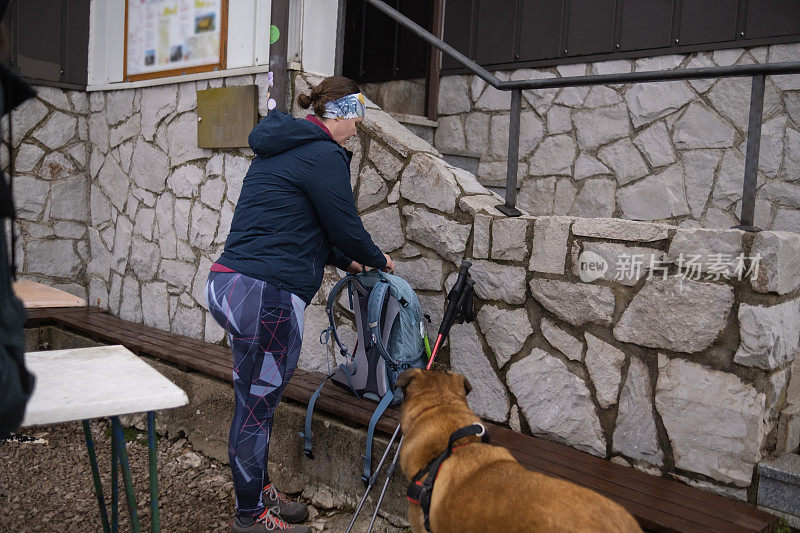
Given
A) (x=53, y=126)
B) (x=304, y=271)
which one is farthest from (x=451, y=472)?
(x=53, y=126)

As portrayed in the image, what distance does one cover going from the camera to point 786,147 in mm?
4938

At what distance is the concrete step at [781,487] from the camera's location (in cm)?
291

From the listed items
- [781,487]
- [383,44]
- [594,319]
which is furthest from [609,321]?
[383,44]

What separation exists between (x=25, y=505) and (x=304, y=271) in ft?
7.87

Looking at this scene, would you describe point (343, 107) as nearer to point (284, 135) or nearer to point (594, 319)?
point (284, 135)

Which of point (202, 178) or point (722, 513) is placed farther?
point (202, 178)

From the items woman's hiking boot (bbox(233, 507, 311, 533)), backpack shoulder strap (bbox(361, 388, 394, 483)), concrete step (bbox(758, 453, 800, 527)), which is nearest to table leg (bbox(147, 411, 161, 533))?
woman's hiking boot (bbox(233, 507, 311, 533))

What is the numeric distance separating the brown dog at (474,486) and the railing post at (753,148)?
4.83ft

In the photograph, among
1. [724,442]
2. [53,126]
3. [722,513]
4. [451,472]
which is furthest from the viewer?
[53,126]

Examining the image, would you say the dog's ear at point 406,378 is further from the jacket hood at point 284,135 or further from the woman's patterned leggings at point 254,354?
the jacket hood at point 284,135

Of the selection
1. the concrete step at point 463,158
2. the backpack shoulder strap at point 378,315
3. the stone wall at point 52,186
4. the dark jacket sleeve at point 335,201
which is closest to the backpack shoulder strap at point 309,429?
the backpack shoulder strap at point 378,315

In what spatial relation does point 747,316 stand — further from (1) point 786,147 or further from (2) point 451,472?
(1) point 786,147

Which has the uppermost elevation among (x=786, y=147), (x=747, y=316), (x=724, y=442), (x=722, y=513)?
(x=786, y=147)

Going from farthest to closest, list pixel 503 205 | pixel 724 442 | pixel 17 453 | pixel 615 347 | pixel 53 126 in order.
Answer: pixel 53 126 < pixel 17 453 < pixel 503 205 < pixel 615 347 < pixel 724 442
